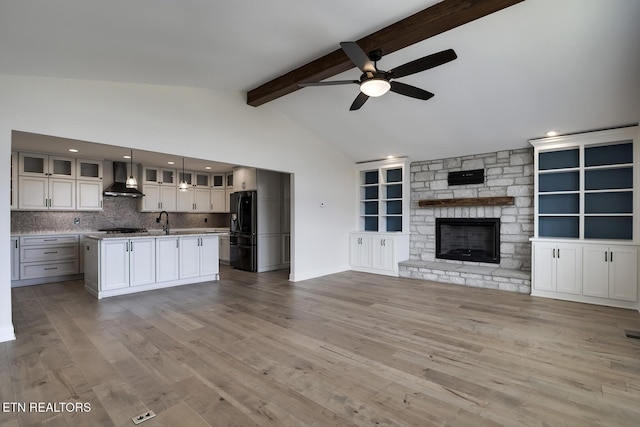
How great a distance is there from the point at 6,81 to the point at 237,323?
3.42m

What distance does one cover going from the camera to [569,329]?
11.7ft

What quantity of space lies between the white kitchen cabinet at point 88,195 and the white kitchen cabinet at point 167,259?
7.47 feet

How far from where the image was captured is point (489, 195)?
237 inches

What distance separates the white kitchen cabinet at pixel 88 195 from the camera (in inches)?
251

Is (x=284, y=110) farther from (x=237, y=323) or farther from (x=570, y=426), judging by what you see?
(x=570, y=426)

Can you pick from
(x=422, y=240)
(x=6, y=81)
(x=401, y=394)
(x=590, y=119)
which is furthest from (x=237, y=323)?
(x=590, y=119)

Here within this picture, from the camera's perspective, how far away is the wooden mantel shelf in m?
5.77

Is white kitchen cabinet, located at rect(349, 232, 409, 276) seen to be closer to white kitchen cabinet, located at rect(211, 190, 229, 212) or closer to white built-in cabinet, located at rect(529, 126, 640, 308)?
white built-in cabinet, located at rect(529, 126, 640, 308)

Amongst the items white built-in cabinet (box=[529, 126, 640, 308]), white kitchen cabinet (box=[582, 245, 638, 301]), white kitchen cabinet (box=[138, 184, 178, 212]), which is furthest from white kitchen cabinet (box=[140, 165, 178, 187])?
white kitchen cabinet (box=[582, 245, 638, 301])

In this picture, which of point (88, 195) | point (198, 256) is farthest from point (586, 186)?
point (88, 195)

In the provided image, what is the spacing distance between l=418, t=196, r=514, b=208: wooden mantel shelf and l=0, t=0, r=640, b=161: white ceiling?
1.08 m

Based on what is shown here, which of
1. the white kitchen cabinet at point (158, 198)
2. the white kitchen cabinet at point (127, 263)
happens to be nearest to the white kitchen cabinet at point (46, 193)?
the white kitchen cabinet at point (158, 198)

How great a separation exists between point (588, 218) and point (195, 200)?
26.2ft

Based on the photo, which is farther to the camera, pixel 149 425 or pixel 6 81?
pixel 6 81
